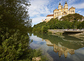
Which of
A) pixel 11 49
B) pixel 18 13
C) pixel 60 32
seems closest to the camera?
pixel 11 49

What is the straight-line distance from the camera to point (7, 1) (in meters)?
6.45

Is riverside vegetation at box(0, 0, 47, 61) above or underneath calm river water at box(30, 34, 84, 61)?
above

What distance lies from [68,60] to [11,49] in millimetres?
7995

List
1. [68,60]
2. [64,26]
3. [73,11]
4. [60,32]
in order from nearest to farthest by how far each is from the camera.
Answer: [68,60] < [60,32] < [64,26] < [73,11]

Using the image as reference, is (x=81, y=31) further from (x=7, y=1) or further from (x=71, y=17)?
(x=71, y=17)

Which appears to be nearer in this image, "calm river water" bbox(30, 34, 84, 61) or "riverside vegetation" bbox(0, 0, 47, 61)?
"riverside vegetation" bbox(0, 0, 47, 61)

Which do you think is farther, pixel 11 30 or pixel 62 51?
pixel 62 51

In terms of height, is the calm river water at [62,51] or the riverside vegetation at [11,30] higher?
the riverside vegetation at [11,30]

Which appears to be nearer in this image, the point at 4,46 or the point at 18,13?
the point at 4,46

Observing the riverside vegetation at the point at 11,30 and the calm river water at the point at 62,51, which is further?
the calm river water at the point at 62,51

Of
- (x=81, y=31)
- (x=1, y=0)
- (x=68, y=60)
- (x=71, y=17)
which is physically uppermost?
(x=71, y=17)

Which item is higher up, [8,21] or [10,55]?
[8,21]

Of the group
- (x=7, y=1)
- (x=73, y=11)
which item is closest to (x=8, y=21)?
(x=7, y=1)

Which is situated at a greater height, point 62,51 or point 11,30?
point 11,30
